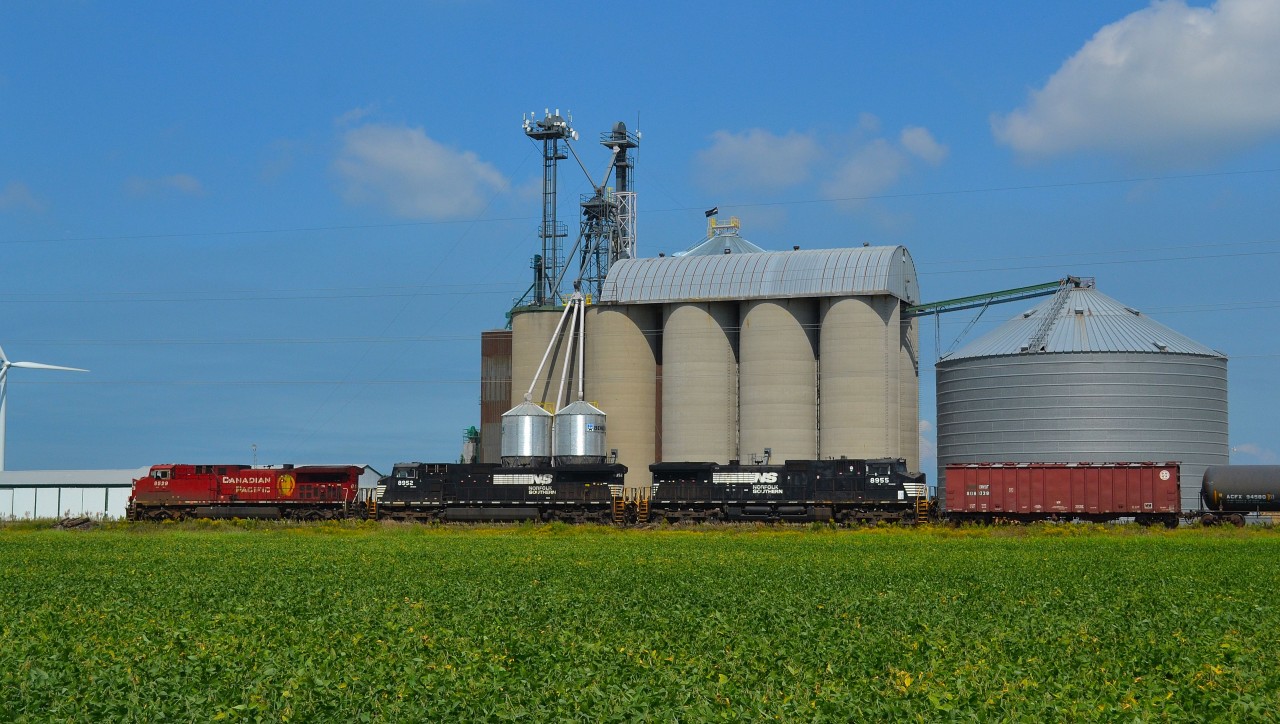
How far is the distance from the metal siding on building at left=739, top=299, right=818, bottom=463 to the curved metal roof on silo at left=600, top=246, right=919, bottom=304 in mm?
1409

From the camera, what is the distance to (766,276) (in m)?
79.2

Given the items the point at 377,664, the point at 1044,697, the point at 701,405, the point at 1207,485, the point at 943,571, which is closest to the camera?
the point at 1044,697

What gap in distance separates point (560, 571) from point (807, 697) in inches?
Result: 769

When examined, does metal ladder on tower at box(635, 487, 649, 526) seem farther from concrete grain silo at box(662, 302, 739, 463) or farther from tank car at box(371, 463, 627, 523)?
concrete grain silo at box(662, 302, 739, 463)

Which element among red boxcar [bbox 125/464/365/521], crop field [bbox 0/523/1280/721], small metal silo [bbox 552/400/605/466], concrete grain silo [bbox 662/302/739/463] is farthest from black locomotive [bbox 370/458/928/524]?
crop field [bbox 0/523/1280/721]

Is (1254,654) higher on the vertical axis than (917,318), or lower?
lower

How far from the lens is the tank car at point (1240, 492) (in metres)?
59.6

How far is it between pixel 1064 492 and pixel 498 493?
98.1 ft

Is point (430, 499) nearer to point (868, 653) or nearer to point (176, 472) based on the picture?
point (176, 472)

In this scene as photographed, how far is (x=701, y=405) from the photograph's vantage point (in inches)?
3076

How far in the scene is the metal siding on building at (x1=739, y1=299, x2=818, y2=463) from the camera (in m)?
75.8

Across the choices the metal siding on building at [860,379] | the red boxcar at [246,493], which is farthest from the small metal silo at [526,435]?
the metal siding on building at [860,379]

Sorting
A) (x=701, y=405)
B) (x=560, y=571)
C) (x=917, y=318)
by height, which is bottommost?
(x=560, y=571)

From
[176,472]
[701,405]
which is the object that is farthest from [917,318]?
[176,472]
